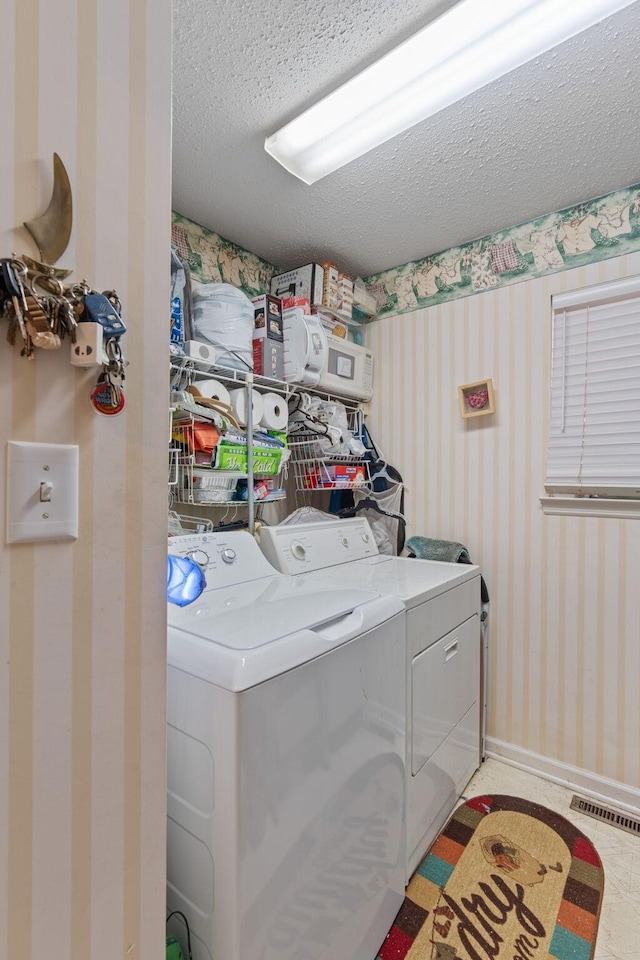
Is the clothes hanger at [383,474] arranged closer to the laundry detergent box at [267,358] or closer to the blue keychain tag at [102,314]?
the laundry detergent box at [267,358]

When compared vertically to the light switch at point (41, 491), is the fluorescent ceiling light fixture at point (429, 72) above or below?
above

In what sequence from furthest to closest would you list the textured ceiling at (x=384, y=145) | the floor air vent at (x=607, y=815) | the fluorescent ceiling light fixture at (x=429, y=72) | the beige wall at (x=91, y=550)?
1. the floor air vent at (x=607, y=815)
2. the textured ceiling at (x=384, y=145)
3. the fluorescent ceiling light fixture at (x=429, y=72)
4. the beige wall at (x=91, y=550)

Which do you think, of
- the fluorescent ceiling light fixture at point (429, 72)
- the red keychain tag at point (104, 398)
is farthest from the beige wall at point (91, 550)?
the fluorescent ceiling light fixture at point (429, 72)

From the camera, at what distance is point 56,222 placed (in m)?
0.61

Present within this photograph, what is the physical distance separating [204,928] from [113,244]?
1.31 metres

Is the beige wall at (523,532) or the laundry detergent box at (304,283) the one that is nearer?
the beige wall at (523,532)

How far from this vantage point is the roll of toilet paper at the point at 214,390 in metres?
1.75

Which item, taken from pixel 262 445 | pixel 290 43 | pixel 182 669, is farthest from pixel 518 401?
pixel 182 669

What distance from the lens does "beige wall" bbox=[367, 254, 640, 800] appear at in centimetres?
190

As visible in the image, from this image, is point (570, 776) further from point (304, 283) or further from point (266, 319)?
point (304, 283)

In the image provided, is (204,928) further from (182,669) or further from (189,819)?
(182,669)

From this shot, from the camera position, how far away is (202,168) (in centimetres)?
174

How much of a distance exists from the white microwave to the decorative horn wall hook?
1.66 meters

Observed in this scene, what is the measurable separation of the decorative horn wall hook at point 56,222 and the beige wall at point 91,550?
0.01m
